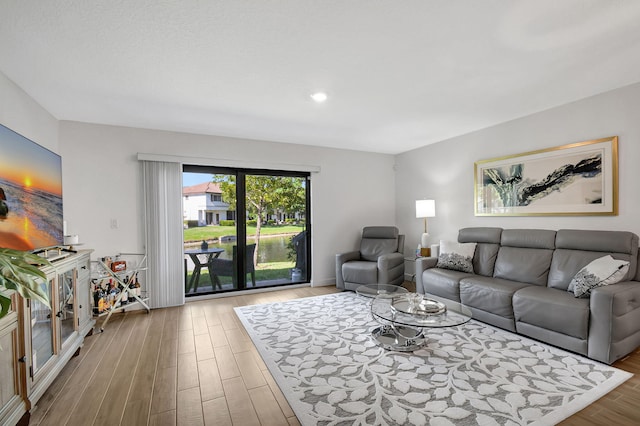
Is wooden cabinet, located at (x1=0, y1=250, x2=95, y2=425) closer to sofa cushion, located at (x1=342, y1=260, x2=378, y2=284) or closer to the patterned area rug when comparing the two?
the patterned area rug

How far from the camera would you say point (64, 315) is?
8.16 ft

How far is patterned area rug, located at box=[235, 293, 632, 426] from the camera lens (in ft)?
6.07

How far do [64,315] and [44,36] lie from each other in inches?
83.3

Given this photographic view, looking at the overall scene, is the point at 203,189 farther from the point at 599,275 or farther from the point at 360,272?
the point at 599,275

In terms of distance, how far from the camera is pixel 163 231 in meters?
4.06

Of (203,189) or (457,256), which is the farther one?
(203,189)

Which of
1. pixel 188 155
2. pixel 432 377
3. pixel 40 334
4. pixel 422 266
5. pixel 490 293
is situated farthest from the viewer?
pixel 188 155

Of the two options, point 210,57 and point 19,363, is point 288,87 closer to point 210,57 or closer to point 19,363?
point 210,57

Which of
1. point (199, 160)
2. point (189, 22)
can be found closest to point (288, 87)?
point (189, 22)

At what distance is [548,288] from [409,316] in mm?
1605

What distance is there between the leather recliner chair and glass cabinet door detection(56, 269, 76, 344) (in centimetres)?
329

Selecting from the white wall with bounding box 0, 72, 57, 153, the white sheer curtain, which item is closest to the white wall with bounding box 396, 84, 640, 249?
the white sheer curtain

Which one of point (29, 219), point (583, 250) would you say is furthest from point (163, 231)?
point (583, 250)

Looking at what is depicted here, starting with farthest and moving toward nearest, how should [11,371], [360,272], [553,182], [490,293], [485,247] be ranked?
[360,272], [485,247], [553,182], [490,293], [11,371]
